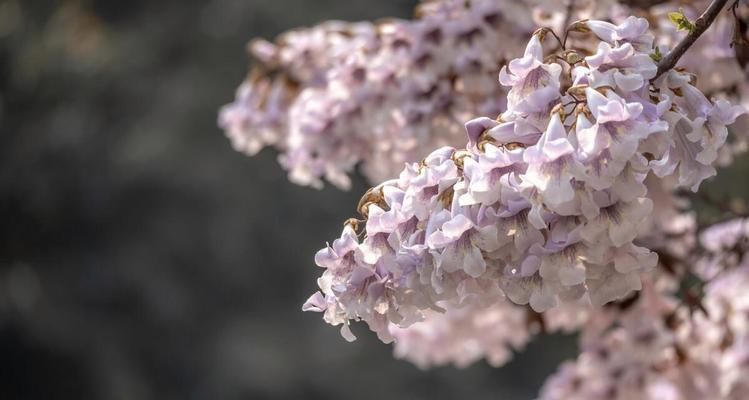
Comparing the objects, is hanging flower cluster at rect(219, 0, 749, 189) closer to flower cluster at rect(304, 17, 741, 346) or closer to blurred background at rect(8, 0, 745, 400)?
flower cluster at rect(304, 17, 741, 346)

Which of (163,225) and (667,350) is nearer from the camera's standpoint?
(667,350)

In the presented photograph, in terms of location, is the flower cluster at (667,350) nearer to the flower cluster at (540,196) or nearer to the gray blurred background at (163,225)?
the flower cluster at (540,196)

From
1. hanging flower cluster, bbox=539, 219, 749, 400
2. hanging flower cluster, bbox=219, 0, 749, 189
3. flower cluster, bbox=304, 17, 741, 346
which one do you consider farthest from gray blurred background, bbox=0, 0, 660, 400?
flower cluster, bbox=304, 17, 741, 346

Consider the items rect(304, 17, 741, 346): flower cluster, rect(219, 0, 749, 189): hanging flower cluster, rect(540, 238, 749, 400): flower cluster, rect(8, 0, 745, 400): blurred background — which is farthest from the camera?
rect(8, 0, 745, 400): blurred background

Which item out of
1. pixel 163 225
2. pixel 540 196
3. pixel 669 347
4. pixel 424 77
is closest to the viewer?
pixel 540 196

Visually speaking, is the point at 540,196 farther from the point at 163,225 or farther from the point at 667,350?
the point at 163,225

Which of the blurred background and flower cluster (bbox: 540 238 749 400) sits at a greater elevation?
the blurred background

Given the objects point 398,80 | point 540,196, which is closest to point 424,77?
point 398,80

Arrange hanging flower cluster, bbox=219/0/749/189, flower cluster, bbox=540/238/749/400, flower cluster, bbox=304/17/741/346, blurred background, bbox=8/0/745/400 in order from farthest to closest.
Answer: blurred background, bbox=8/0/745/400 < flower cluster, bbox=540/238/749/400 < hanging flower cluster, bbox=219/0/749/189 < flower cluster, bbox=304/17/741/346

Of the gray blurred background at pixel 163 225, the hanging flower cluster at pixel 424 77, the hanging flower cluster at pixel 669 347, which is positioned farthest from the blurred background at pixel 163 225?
the hanging flower cluster at pixel 424 77
